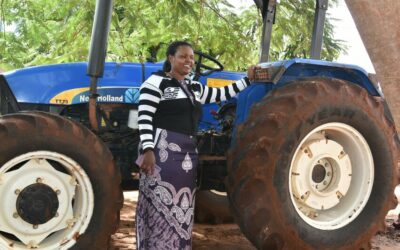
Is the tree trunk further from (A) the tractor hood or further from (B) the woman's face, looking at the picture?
(A) the tractor hood

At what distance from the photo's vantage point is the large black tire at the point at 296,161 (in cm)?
335

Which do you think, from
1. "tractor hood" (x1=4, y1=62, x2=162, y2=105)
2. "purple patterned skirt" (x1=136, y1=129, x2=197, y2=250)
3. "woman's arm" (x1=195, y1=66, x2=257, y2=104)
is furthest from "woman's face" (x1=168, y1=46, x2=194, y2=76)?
"tractor hood" (x1=4, y1=62, x2=162, y2=105)

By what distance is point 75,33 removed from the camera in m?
7.06

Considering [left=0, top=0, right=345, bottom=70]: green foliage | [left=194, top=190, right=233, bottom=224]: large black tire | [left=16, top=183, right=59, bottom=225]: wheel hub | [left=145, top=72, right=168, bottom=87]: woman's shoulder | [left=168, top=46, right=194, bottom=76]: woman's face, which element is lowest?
[left=194, top=190, right=233, bottom=224]: large black tire

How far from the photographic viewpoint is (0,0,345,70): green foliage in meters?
7.23

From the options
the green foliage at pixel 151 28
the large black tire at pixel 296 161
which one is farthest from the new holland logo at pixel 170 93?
the green foliage at pixel 151 28

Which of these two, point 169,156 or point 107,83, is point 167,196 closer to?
point 169,156

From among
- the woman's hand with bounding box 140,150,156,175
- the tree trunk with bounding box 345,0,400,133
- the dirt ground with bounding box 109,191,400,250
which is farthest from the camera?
the dirt ground with bounding box 109,191,400,250

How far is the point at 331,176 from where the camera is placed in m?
3.80

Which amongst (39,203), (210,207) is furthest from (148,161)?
(210,207)

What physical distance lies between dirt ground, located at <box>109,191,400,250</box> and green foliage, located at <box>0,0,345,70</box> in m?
2.68

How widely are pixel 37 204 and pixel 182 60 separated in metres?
1.31

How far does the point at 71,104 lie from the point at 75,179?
1042 mm

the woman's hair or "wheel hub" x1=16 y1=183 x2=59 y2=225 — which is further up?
the woman's hair
